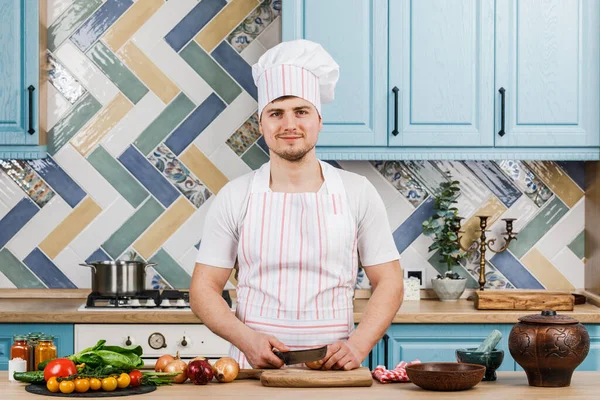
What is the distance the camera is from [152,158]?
13.5ft

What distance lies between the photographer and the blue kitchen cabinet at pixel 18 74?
12.2 feet

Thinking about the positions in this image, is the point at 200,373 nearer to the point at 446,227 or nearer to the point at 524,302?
the point at 524,302

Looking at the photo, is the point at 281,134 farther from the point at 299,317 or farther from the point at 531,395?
the point at 531,395

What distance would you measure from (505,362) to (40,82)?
2348 millimetres

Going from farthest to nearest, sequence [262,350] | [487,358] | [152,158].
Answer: [152,158]
[262,350]
[487,358]

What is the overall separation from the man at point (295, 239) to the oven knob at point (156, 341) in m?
0.93

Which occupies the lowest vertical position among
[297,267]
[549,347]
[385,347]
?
[385,347]

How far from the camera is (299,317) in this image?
8.40ft

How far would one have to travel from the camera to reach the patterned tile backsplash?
410cm

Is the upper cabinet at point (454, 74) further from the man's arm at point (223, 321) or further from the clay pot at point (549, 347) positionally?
the clay pot at point (549, 347)

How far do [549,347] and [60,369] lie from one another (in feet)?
3.69

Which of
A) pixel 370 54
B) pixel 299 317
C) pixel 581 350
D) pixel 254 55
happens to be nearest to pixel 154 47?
pixel 254 55

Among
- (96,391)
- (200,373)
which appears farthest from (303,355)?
(96,391)

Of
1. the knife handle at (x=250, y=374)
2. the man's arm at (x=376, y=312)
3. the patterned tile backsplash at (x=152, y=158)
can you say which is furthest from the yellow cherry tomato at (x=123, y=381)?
the patterned tile backsplash at (x=152, y=158)
